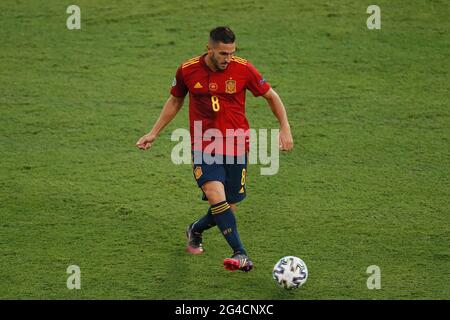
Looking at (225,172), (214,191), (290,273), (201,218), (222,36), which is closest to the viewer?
(222,36)

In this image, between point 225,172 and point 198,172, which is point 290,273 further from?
point 198,172

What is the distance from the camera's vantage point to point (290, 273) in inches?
275

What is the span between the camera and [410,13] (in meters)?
12.4

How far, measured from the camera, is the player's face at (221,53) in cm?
691

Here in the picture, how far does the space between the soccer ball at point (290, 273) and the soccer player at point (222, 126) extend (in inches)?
9.8

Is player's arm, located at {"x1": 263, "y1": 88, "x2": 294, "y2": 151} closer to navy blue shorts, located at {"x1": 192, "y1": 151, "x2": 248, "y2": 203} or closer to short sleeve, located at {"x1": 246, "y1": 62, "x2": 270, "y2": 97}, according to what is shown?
short sleeve, located at {"x1": 246, "y1": 62, "x2": 270, "y2": 97}

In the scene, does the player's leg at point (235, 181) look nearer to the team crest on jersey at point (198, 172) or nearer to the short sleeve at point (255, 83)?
the team crest on jersey at point (198, 172)

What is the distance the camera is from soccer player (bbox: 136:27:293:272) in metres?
7.14

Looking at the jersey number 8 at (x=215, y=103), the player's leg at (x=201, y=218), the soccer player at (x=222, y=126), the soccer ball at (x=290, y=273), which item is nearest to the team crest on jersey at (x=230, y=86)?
the soccer player at (x=222, y=126)

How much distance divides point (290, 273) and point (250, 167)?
2.56m

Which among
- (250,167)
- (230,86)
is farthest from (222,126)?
(250,167)

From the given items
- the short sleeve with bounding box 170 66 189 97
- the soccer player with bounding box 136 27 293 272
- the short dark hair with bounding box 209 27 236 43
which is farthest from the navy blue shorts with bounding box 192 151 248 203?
the short dark hair with bounding box 209 27 236 43

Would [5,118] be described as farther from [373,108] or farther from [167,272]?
[373,108]

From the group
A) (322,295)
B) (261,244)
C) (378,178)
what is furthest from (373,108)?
(322,295)
